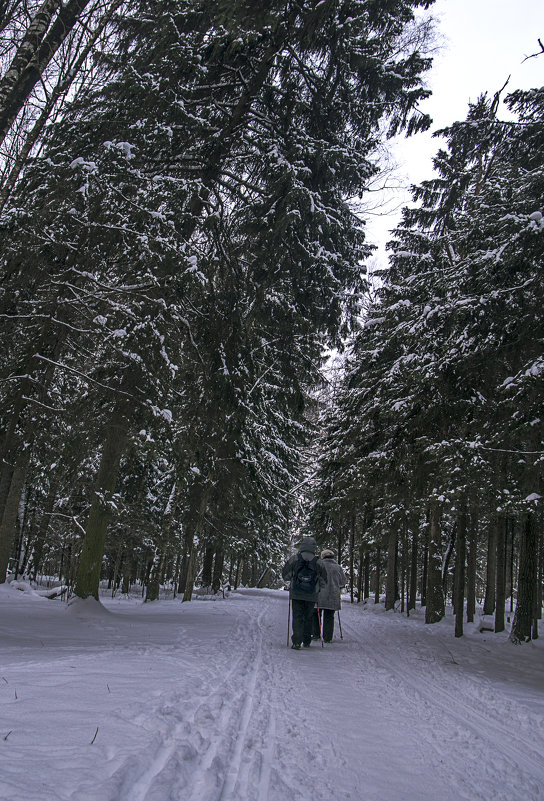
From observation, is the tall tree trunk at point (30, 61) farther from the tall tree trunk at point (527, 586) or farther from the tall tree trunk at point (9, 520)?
the tall tree trunk at point (527, 586)

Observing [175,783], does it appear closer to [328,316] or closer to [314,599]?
[314,599]

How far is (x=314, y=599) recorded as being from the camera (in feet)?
29.5

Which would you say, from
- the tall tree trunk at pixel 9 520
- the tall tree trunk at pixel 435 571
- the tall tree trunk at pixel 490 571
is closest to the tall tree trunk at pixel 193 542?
the tall tree trunk at pixel 9 520

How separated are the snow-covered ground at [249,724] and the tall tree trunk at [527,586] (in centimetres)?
259

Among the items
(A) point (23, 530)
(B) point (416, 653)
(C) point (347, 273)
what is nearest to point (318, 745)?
(B) point (416, 653)

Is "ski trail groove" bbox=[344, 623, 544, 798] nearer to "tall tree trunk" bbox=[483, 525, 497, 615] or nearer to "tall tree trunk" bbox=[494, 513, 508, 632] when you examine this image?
"tall tree trunk" bbox=[494, 513, 508, 632]

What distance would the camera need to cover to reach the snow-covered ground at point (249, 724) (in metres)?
2.84

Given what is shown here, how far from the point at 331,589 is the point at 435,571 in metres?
6.31

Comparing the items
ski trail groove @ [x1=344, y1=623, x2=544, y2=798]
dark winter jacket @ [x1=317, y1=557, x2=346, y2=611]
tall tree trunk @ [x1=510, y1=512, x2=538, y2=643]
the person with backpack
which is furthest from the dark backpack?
tall tree trunk @ [x1=510, y1=512, x2=538, y2=643]

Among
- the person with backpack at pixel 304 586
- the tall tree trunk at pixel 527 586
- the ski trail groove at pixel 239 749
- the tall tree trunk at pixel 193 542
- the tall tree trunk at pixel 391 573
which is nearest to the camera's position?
the ski trail groove at pixel 239 749

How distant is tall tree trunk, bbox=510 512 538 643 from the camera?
1065 centimetres

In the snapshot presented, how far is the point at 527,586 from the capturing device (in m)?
10.6

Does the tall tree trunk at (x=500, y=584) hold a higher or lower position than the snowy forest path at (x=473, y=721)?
higher

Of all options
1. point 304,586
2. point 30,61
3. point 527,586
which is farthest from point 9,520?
point 527,586
